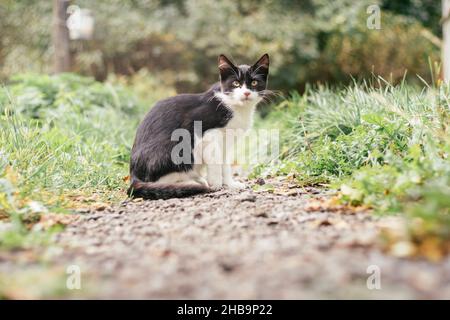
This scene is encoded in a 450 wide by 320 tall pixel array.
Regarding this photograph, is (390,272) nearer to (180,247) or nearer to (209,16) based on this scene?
(180,247)

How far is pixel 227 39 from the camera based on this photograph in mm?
8602

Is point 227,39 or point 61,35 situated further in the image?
point 227,39

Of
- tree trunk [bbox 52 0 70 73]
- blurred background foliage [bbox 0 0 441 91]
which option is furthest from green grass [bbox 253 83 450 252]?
tree trunk [bbox 52 0 70 73]

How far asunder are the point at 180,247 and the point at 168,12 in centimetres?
772

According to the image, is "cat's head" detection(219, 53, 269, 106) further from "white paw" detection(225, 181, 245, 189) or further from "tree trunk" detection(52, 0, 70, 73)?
"tree trunk" detection(52, 0, 70, 73)

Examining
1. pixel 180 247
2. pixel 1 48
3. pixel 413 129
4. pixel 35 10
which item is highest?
pixel 35 10

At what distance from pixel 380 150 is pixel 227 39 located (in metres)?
5.88

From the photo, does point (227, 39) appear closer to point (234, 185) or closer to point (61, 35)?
point (61, 35)

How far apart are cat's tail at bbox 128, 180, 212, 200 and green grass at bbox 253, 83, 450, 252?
865 mm

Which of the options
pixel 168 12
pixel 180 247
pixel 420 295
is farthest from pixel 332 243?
pixel 168 12

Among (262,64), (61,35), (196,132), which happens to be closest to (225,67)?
(262,64)

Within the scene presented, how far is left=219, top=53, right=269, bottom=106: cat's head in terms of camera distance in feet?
12.0

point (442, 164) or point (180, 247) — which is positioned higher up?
point (442, 164)

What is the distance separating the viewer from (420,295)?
58.3 inches
